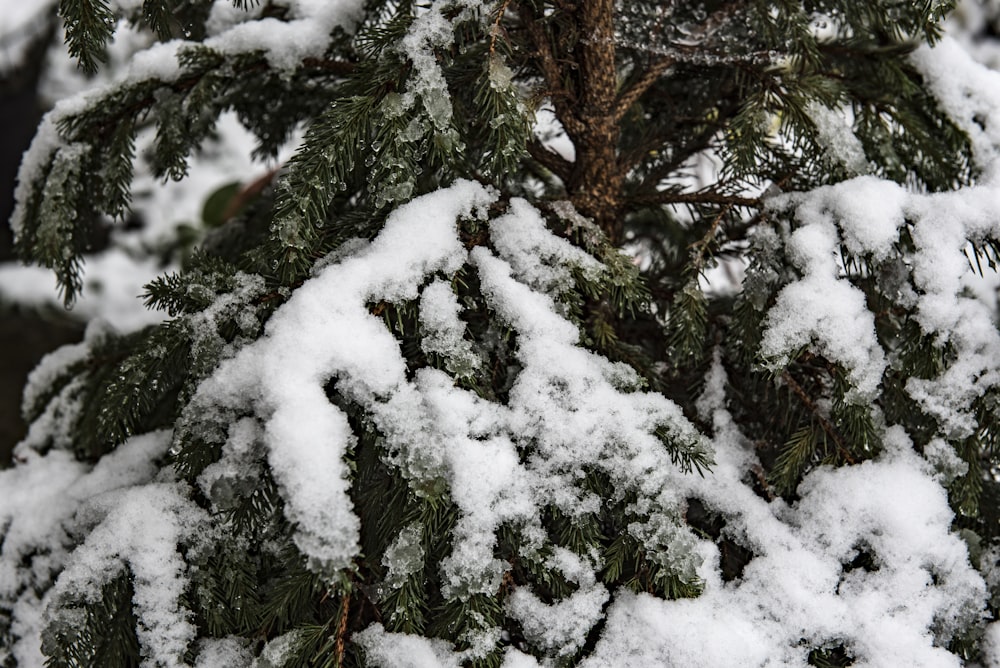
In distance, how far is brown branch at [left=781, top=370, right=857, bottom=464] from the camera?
1049 mm

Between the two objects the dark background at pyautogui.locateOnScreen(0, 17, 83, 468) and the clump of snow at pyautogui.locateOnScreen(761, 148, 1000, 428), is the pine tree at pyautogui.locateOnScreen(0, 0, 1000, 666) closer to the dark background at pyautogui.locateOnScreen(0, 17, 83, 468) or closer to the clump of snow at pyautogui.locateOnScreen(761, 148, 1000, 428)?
the clump of snow at pyautogui.locateOnScreen(761, 148, 1000, 428)

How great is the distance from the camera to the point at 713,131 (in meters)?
1.32

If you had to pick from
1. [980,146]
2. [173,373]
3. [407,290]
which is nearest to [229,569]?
[173,373]

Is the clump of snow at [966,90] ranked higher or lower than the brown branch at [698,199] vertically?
higher

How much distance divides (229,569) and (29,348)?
303 centimetres

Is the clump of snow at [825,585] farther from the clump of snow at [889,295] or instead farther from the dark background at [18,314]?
the dark background at [18,314]

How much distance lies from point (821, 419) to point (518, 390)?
0.46 metres

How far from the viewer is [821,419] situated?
106 cm

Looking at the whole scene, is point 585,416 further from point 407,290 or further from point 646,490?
point 407,290

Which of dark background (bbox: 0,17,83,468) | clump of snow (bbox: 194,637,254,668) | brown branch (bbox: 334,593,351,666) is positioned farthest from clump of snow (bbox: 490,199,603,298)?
dark background (bbox: 0,17,83,468)

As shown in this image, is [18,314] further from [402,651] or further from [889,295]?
[889,295]

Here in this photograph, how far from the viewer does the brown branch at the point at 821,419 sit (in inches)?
41.3

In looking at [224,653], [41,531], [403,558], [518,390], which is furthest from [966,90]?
[41,531]

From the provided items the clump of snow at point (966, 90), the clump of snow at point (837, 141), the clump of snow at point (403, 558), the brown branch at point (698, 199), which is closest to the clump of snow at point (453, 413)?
the clump of snow at point (403, 558)
